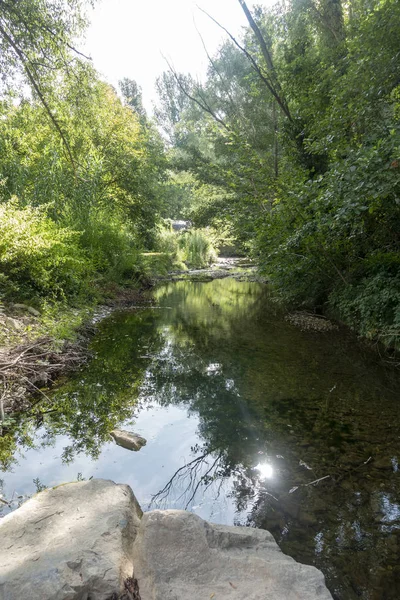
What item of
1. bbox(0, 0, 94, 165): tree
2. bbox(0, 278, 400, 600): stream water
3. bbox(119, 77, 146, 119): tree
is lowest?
bbox(0, 278, 400, 600): stream water

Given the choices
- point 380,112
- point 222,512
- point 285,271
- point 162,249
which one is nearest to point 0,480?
point 222,512

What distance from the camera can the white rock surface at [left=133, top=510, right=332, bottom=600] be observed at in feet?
5.46

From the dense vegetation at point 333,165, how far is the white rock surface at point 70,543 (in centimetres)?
500

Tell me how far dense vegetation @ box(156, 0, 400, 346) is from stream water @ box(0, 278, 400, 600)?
216 cm

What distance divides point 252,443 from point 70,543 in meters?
2.21

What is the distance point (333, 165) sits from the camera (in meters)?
6.80

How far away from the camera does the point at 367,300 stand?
7.02 meters

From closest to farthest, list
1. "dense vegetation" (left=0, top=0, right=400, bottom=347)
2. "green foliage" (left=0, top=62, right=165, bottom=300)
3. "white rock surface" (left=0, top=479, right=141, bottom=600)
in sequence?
1. "white rock surface" (left=0, top=479, right=141, bottom=600)
2. "dense vegetation" (left=0, top=0, right=400, bottom=347)
3. "green foliage" (left=0, top=62, right=165, bottom=300)

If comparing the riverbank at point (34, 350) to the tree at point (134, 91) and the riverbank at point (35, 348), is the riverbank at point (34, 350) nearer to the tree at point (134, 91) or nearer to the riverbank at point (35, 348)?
the riverbank at point (35, 348)

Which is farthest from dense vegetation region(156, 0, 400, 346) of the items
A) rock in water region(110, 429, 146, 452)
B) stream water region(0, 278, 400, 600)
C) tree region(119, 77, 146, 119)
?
tree region(119, 77, 146, 119)

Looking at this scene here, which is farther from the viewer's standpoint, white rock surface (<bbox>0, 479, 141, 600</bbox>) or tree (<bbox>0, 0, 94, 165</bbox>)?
tree (<bbox>0, 0, 94, 165</bbox>)

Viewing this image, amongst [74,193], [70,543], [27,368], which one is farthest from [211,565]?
[74,193]

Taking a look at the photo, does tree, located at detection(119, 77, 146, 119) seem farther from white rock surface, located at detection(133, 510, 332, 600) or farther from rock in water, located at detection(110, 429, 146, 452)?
white rock surface, located at detection(133, 510, 332, 600)

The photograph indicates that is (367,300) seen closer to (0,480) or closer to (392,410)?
(392,410)
